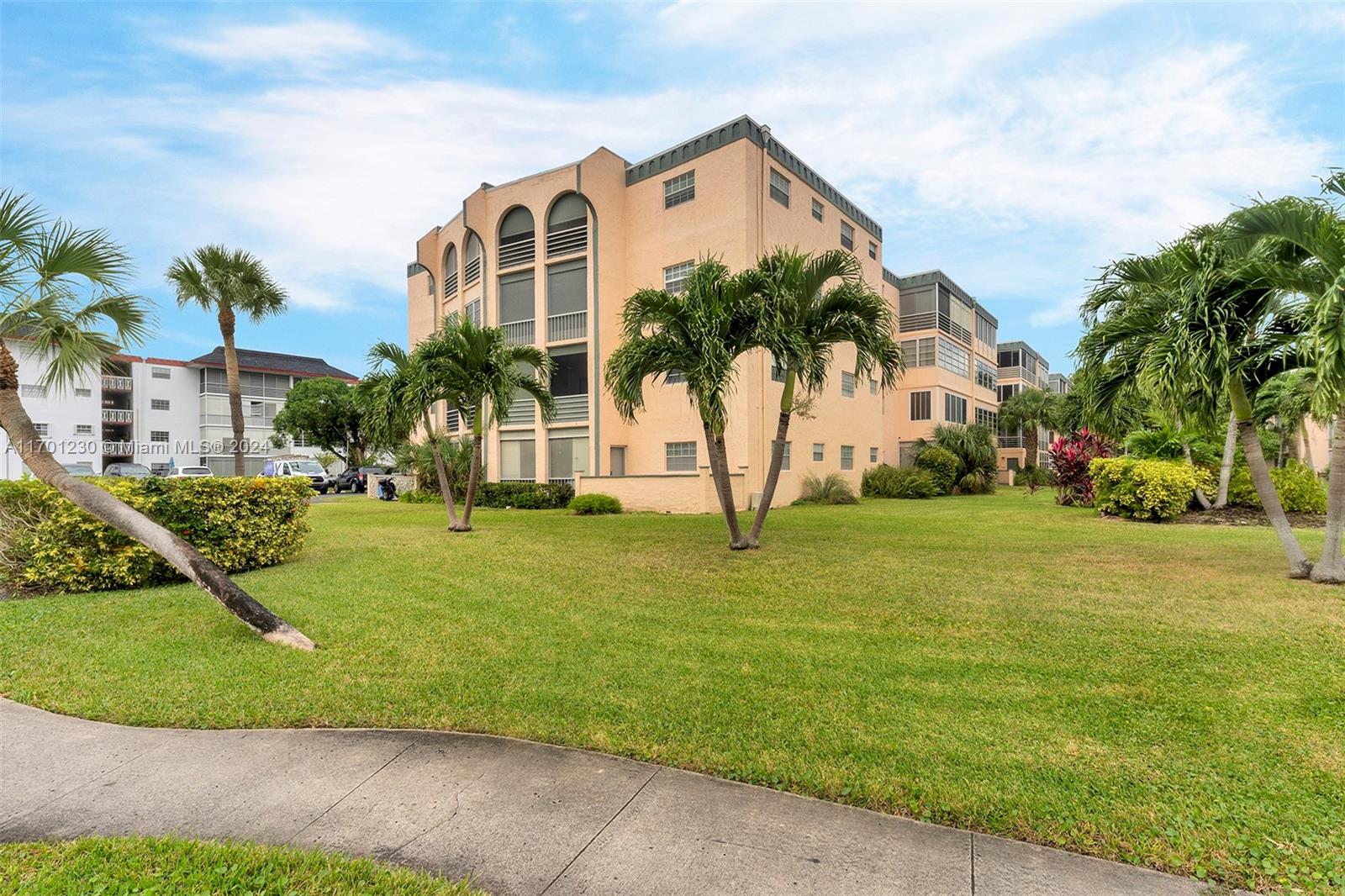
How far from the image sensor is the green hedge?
8148 millimetres

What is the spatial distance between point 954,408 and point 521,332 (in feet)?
77.0

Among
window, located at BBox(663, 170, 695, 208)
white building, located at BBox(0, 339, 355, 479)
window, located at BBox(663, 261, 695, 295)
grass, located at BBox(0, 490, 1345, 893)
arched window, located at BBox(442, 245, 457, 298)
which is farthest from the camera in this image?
white building, located at BBox(0, 339, 355, 479)

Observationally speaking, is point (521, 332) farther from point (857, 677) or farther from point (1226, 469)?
point (1226, 469)

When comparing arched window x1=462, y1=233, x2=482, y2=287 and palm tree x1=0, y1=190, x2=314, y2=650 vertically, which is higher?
arched window x1=462, y1=233, x2=482, y2=287

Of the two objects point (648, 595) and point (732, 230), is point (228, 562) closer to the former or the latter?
point (648, 595)

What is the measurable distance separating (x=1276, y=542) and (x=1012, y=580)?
7.63 m

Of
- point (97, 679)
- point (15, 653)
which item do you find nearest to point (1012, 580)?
point (97, 679)

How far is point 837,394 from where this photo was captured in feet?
83.0

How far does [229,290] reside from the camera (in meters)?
20.8

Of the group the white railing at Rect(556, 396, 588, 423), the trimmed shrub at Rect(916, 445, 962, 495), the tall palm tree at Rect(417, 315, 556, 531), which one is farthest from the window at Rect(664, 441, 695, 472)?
the trimmed shrub at Rect(916, 445, 962, 495)

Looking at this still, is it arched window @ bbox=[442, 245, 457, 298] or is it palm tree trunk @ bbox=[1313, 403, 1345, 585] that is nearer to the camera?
palm tree trunk @ bbox=[1313, 403, 1345, 585]

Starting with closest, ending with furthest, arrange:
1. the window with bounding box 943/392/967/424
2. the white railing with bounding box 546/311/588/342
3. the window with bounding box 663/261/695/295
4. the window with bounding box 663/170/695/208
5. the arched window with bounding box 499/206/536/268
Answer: the window with bounding box 663/170/695/208 < the window with bounding box 663/261/695/295 < the white railing with bounding box 546/311/588/342 < the arched window with bounding box 499/206/536/268 < the window with bounding box 943/392/967/424

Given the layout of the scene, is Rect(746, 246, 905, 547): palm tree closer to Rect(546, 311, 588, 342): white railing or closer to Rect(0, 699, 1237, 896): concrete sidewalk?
Rect(0, 699, 1237, 896): concrete sidewalk

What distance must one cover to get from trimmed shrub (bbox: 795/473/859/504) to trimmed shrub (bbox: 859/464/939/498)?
405cm
